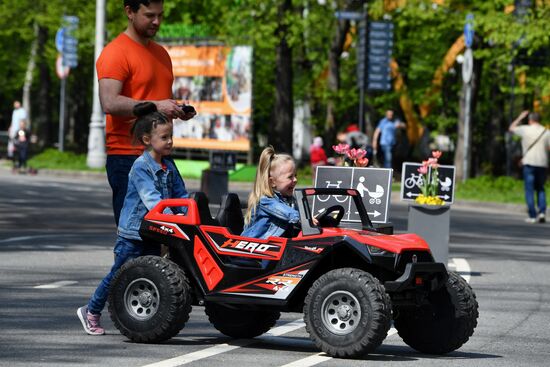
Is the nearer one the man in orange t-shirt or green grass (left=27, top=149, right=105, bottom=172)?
the man in orange t-shirt

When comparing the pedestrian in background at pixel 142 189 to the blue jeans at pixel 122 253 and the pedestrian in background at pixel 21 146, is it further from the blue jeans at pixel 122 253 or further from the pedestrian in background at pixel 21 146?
the pedestrian in background at pixel 21 146

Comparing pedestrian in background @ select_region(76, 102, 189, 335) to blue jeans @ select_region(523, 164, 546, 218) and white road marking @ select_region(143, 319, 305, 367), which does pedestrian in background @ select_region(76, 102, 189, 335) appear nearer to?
white road marking @ select_region(143, 319, 305, 367)

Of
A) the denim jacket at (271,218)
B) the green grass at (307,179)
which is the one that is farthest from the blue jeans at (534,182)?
the denim jacket at (271,218)

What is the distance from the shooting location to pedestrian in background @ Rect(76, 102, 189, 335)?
930 centimetres

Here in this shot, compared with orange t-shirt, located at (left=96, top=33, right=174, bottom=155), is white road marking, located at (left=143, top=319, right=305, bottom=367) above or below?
below

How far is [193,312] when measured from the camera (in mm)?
11164

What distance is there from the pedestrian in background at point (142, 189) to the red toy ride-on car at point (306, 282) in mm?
100

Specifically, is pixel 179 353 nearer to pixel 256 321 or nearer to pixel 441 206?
pixel 256 321

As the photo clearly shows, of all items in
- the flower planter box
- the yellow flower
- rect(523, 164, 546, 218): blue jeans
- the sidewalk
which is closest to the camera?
the flower planter box

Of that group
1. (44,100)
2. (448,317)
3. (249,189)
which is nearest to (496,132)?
(249,189)

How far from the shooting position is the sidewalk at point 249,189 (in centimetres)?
3162

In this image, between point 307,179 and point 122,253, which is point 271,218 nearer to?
point 122,253

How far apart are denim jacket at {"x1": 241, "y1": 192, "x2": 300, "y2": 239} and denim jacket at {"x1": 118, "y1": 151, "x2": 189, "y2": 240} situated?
0.51 meters

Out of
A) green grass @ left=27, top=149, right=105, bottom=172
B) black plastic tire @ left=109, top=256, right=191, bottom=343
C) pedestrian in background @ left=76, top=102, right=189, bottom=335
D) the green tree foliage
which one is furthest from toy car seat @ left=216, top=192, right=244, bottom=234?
green grass @ left=27, top=149, right=105, bottom=172
